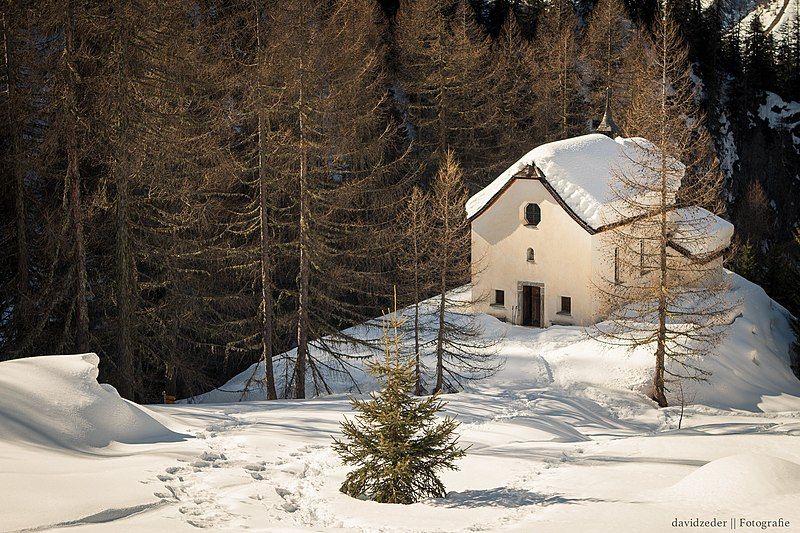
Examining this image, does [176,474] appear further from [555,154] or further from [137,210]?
[555,154]

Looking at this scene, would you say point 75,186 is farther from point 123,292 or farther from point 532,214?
point 532,214

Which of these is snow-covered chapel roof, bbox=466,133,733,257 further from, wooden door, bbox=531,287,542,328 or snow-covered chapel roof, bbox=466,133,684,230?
wooden door, bbox=531,287,542,328

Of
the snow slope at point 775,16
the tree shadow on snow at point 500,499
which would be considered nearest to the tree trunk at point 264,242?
the tree shadow on snow at point 500,499

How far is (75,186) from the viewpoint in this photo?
75.9ft

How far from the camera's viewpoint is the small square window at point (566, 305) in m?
35.2

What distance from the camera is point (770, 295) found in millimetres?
42062

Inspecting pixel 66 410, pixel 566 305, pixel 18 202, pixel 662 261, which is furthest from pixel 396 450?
pixel 566 305

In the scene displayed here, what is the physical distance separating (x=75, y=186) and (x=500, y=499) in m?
16.4

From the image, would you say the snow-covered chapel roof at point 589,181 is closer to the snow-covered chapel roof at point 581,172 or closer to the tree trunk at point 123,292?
the snow-covered chapel roof at point 581,172

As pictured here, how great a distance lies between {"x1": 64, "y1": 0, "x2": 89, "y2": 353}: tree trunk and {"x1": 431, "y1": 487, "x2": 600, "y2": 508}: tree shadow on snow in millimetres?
15284

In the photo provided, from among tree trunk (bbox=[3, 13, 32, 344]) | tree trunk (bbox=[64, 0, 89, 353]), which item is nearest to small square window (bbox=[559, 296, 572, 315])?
tree trunk (bbox=[64, 0, 89, 353])

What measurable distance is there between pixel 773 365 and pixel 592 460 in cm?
2074

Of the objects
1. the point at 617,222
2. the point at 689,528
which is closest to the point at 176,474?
the point at 689,528

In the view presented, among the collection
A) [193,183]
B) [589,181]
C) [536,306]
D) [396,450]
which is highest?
[589,181]
